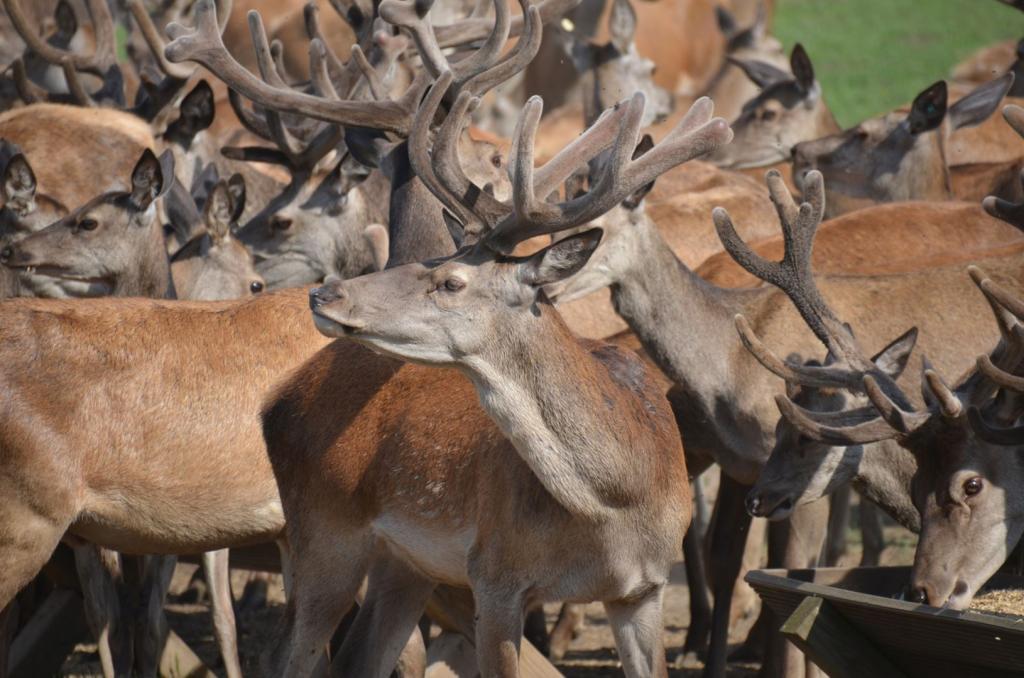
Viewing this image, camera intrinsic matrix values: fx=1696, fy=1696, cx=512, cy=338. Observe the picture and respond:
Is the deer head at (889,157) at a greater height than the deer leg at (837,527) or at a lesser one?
greater

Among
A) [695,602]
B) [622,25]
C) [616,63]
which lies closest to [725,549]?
[695,602]

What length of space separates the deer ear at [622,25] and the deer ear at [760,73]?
122cm

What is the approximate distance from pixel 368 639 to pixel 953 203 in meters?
3.98

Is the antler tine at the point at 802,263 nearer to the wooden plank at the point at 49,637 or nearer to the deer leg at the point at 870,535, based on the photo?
the deer leg at the point at 870,535

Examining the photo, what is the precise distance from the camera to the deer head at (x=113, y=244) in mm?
6867

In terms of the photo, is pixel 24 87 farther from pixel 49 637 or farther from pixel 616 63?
pixel 616 63

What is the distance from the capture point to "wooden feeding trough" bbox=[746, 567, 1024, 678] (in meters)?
4.00

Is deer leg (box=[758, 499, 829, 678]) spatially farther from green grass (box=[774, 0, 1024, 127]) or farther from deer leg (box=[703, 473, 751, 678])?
green grass (box=[774, 0, 1024, 127])

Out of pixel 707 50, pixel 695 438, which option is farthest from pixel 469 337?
pixel 707 50

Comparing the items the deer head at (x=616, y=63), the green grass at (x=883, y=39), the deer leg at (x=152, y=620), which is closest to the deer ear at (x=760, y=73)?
the deer head at (x=616, y=63)

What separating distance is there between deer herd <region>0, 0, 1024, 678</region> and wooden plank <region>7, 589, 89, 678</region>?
17 centimetres

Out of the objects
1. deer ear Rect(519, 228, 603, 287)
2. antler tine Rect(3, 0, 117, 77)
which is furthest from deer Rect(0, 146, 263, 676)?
antler tine Rect(3, 0, 117, 77)

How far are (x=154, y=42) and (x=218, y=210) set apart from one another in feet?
7.06

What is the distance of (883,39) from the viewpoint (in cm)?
2848
